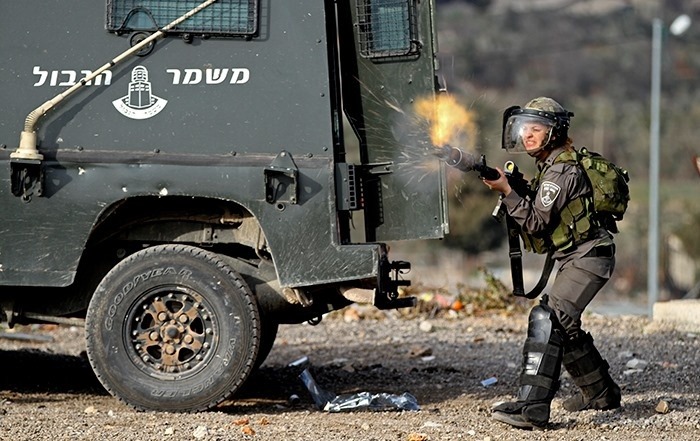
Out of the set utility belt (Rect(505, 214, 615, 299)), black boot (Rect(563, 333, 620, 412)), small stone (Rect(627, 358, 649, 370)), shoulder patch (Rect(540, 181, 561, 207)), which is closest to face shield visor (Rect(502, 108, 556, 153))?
shoulder patch (Rect(540, 181, 561, 207))

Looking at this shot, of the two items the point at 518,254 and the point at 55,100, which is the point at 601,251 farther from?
the point at 55,100

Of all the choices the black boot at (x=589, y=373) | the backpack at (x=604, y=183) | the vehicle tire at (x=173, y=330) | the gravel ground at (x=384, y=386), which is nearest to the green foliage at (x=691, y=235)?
the gravel ground at (x=384, y=386)

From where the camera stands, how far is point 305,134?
7.02 metres

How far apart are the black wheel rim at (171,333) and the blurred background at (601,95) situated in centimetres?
1477

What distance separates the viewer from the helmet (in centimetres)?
694

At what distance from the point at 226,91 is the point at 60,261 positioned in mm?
1351

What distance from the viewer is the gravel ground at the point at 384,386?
6.70 metres

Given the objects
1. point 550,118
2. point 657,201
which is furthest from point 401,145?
point 657,201

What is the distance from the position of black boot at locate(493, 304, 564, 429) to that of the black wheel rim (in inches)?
67.5

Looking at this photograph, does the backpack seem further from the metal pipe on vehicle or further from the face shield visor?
the metal pipe on vehicle

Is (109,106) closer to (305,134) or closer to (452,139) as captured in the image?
(305,134)

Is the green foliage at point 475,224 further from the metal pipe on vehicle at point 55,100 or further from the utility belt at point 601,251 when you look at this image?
the metal pipe on vehicle at point 55,100

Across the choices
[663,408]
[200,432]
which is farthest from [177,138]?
[663,408]

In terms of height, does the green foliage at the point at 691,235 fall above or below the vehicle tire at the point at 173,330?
below
